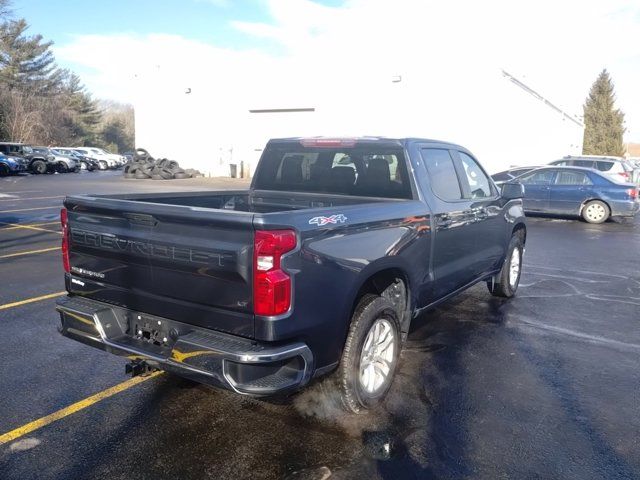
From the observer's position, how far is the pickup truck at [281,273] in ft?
10.1

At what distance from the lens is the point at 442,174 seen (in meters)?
5.14

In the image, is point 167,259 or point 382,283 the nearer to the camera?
point 167,259

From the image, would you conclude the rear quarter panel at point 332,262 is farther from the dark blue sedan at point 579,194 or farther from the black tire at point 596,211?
the black tire at point 596,211

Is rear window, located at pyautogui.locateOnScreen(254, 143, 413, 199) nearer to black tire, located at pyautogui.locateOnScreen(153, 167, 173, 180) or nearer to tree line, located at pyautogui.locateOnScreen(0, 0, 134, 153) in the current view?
black tire, located at pyautogui.locateOnScreen(153, 167, 173, 180)

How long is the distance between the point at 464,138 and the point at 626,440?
82.0 ft

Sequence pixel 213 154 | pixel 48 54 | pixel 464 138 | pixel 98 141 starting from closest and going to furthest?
pixel 464 138 < pixel 213 154 < pixel 48 54 < pixel 98 141

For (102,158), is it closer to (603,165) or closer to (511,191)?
(603,165)

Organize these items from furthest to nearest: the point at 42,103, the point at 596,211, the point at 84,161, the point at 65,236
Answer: the point at 42,103, the point at 84,161, the point at 596,211, the point at 65,236

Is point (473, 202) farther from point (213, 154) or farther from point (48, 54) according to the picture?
point (48, 54)

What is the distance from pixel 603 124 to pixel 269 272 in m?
70.8

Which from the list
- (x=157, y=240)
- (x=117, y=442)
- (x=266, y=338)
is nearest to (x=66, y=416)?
(x=117, y=442)

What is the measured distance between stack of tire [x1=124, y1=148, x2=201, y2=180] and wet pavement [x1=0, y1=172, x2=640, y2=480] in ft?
85.4

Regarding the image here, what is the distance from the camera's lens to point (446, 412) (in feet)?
13.0

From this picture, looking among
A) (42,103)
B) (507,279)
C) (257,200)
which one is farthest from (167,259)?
(42,103)
